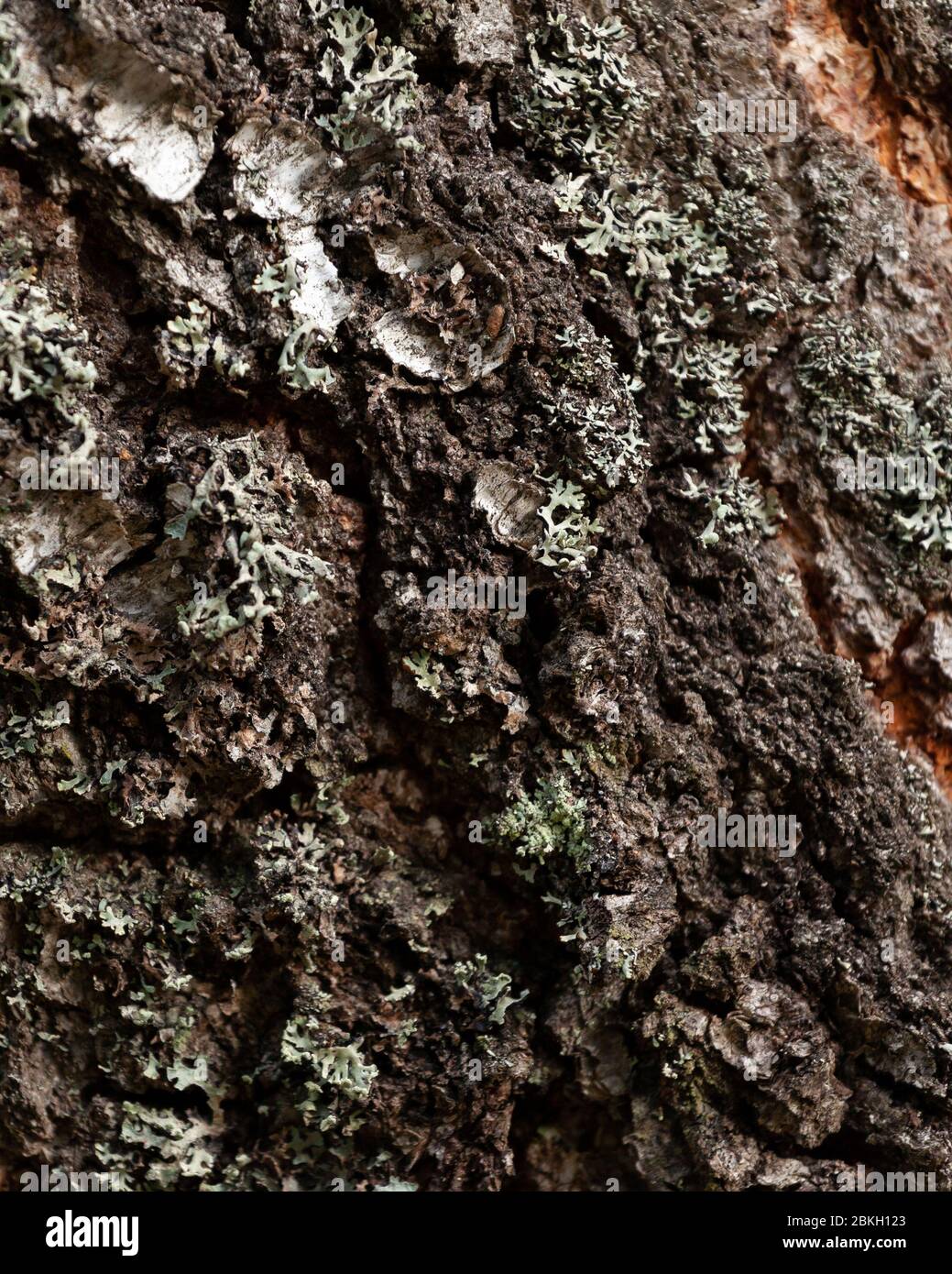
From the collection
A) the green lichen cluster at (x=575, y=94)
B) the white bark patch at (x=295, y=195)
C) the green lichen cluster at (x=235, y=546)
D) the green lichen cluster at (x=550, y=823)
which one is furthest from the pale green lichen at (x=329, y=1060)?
the green lichen cluster at (x=575, y=94)

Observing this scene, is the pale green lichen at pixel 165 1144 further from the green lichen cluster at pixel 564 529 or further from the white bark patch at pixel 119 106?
the white bark patch at pixel 119 106

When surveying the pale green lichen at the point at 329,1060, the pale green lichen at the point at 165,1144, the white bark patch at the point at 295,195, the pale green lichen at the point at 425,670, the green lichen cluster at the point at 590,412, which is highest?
the white bark patch at the point at 295,195

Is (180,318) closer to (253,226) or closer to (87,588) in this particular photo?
(253,226)

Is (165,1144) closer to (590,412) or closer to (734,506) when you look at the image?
(590,412)

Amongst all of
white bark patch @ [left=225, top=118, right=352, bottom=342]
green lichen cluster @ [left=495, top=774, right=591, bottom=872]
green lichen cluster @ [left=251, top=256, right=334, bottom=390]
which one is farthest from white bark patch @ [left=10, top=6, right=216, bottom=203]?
green lichen cluster @ [left=495, top=774, right=591, bottom=872]

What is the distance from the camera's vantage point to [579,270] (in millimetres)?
3361

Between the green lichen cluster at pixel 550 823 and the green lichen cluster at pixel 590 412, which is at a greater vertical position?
the green lichen cluster at pixel 590 412

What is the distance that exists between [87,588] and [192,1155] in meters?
1.80

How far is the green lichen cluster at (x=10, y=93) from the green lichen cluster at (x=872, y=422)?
8.27 feet

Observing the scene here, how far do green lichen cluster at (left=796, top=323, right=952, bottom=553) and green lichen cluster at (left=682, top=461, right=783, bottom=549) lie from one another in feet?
0.94

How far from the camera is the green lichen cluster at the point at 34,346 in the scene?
272 cm

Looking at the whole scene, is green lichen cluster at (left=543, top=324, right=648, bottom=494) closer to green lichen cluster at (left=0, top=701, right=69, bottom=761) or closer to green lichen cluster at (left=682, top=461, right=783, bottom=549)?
green lichen cluster at (left=682, top=461, right=783, bottom=549)

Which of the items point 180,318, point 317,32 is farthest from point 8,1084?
point 317,32

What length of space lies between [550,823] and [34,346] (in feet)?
6.54
